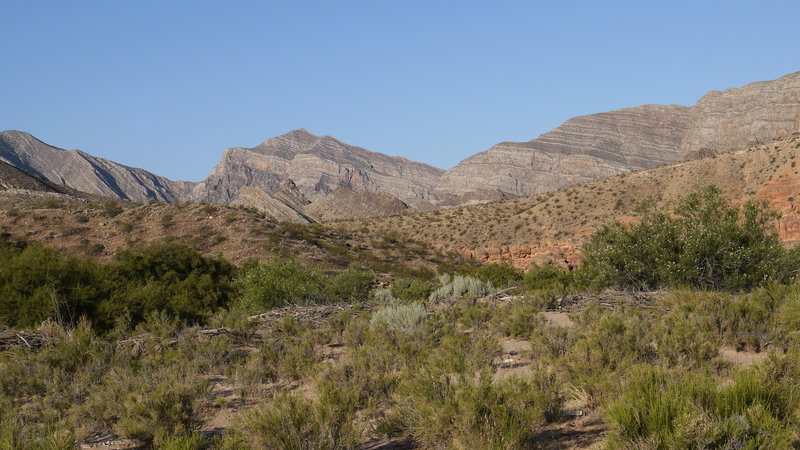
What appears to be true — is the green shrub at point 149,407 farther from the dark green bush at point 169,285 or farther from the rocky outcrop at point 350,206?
the rocky outcrop at point 350,206

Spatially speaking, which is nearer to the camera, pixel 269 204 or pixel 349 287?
pixel 349 287

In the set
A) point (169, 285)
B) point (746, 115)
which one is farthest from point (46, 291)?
point (746, 115)

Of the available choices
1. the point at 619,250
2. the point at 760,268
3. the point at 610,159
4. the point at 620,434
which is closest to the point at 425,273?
the point at 619,250

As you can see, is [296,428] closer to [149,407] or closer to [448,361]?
[149,407]

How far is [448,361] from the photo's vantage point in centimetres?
625

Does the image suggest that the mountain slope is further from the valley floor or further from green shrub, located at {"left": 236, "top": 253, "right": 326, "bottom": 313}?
the valley floor

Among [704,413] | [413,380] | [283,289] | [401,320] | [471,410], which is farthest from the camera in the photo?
[283,289]

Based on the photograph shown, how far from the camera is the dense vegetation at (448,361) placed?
4.41 meters

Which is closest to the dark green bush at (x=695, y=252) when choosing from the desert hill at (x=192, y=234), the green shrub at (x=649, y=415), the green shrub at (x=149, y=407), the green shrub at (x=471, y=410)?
the green shrub at (x=471, y=410)

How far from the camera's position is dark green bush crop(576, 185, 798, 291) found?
12.1 m

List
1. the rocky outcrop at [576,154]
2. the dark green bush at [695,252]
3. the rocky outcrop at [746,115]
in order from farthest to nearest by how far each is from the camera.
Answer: the rocky outcrop at [576,154] → the rocky outcrop at [746,115] → the dark green bush at [695,252]

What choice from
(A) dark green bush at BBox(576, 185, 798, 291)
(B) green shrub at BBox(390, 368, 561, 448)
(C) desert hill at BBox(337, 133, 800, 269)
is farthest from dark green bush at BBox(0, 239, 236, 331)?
(C) desert hill at BBox(337, 133, 800, 269)

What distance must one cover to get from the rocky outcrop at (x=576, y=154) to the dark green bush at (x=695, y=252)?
482 ft

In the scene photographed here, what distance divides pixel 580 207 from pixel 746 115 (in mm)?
106394
